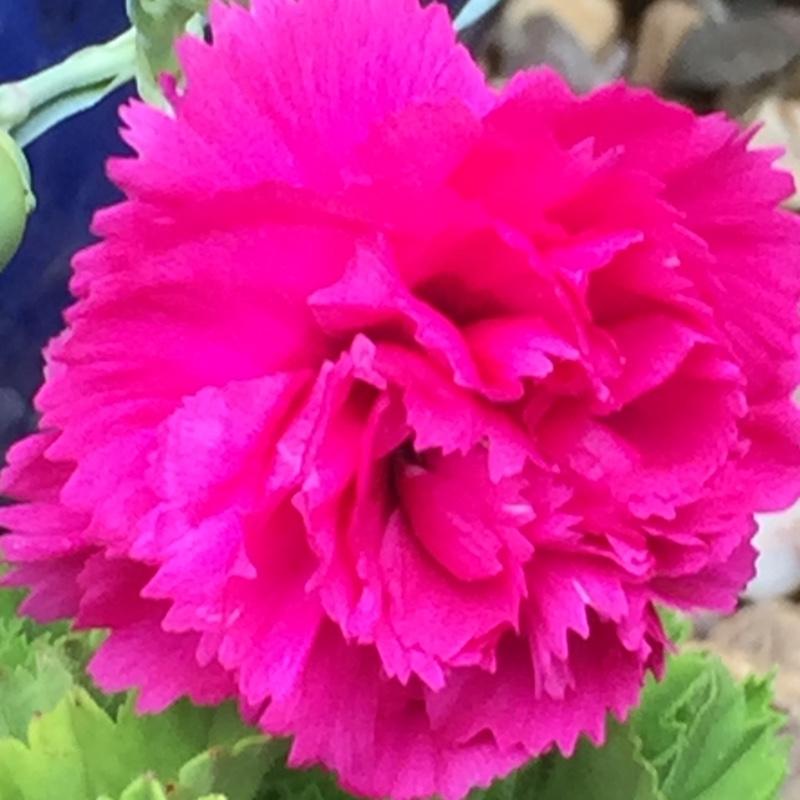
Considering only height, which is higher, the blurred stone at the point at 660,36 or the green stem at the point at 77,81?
the green stem at the point at 77,81

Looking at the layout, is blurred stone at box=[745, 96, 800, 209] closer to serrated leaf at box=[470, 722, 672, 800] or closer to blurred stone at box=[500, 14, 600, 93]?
blurred stone at box=[500, 14, 600, 93]

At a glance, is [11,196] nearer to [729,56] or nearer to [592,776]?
[592,776]

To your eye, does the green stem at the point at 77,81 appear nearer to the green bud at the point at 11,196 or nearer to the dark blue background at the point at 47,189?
the green bud at the point at 11,196

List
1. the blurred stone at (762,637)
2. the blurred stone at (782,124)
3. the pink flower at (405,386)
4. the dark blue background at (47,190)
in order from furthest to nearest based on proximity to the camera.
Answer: the blurred stone at (782,124)
the blurred stone at (762,637)
the dark blue background at (47,190)
the pink flower at (405,386)

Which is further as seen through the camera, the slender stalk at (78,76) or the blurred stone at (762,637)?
the blurred stone at (762,637)

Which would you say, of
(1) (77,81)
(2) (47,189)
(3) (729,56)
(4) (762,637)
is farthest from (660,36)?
(1) (77,81)

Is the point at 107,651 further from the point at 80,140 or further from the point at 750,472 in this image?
the point at 80,140

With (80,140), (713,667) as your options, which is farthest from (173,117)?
(80,140)

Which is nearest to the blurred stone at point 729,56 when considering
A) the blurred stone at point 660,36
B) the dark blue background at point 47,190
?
the blurred stone at point 660,36
